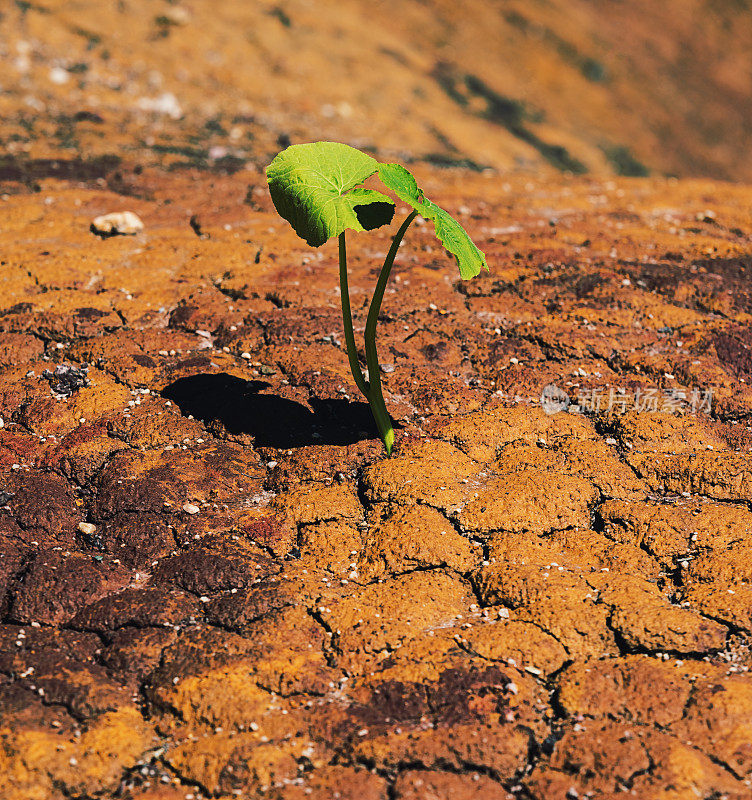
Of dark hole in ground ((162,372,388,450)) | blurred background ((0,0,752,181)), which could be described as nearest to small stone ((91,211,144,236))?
blurred background ((0,0,752,181))

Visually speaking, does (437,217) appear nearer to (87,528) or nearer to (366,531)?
(366,531)

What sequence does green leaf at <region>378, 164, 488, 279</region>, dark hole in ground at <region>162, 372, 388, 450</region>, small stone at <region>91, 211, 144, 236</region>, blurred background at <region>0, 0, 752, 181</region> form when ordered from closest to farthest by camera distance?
green leaf at <region>378, 164, 488, 279</region>, dark hole in ground at <region>162, 372, 388, 450</region>, small stone at <region>91, 211, 144, 236</region>, blurred background at <region>0, 0, 752, 181</region>

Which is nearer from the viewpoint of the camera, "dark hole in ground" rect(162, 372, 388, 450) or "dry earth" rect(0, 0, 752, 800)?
"dry earth" rect(0, 0, 752, 800)

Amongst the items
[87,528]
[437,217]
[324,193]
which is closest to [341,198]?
[324,193]

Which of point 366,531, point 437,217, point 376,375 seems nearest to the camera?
point 437,217

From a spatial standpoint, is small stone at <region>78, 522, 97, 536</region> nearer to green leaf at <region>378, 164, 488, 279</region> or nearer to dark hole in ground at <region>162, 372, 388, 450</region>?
dark hole in ground at <region>162, 372, 388, 450</region>
